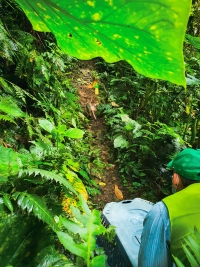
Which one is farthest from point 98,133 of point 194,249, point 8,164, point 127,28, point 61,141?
point 127,28

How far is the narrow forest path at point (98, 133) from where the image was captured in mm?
3941

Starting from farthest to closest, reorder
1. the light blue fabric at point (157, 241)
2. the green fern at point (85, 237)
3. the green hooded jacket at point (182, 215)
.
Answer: the light blue fabric at point (157, 241) → the green hooded jacket at point (182, 215) → the green fern at point (85, 237)

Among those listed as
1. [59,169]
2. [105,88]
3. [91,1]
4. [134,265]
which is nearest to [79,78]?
[105,88]

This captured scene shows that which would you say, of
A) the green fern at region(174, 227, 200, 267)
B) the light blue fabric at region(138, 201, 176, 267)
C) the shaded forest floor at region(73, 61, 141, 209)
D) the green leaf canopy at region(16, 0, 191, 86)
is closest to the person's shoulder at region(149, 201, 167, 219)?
the light blue fabric at region(138, 201, 176, 267)

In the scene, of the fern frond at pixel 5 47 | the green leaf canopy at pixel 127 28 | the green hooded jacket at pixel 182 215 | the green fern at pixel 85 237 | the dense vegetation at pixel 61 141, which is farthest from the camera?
the fern frond at pixel 5 47

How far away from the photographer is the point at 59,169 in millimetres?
2213

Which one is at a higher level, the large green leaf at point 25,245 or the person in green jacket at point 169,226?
the large green leaf at point 25,245

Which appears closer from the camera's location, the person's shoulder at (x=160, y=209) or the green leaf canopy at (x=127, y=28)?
the green leaf canopy at (x=127, y=28)

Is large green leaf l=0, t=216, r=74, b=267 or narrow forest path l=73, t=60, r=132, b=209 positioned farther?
narrow forest path l=73, t=60, r=132, b=209

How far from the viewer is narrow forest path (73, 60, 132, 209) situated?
3.94 meters

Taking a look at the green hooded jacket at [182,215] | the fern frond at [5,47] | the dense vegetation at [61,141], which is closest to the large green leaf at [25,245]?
the dense vegetation at [61,141]

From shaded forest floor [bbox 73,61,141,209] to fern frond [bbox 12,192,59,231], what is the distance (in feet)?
6.89

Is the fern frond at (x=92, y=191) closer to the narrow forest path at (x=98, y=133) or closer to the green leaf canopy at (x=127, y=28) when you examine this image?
the narrow forest path at (x=98, y=133)

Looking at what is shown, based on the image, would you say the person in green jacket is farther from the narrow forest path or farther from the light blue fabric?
the narrow forest path
